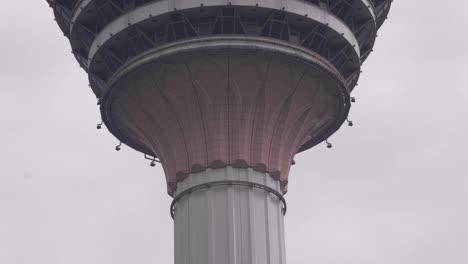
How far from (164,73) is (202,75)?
1956 mm

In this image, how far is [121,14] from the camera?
234 feet

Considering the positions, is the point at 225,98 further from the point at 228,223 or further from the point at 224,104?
the point at 228,223

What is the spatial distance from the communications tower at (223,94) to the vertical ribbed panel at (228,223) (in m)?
0.05

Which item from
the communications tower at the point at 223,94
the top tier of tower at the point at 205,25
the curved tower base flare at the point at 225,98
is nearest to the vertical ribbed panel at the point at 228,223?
the communications tower at the point at 223,94

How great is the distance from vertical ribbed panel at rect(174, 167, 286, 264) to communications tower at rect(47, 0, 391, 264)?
50 mm

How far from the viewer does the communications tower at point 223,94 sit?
227 feet

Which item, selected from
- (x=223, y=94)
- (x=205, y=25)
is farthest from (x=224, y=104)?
(x=205, y=25)

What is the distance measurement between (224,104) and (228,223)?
634 cm

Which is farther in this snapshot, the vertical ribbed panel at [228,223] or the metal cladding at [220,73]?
the metal cladding at [220,73]

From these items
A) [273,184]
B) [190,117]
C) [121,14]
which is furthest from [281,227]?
[121,14]

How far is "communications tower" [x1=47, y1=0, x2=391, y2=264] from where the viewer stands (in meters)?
69.3

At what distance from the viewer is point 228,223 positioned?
2712 inches

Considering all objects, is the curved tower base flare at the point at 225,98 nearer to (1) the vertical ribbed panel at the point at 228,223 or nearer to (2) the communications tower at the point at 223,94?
(2) the communications tower at the point at 223,94

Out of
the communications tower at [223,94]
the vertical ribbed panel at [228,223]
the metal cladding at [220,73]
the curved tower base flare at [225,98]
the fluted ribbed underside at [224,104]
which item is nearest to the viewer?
the vertical ribbed panel at [228,223]
